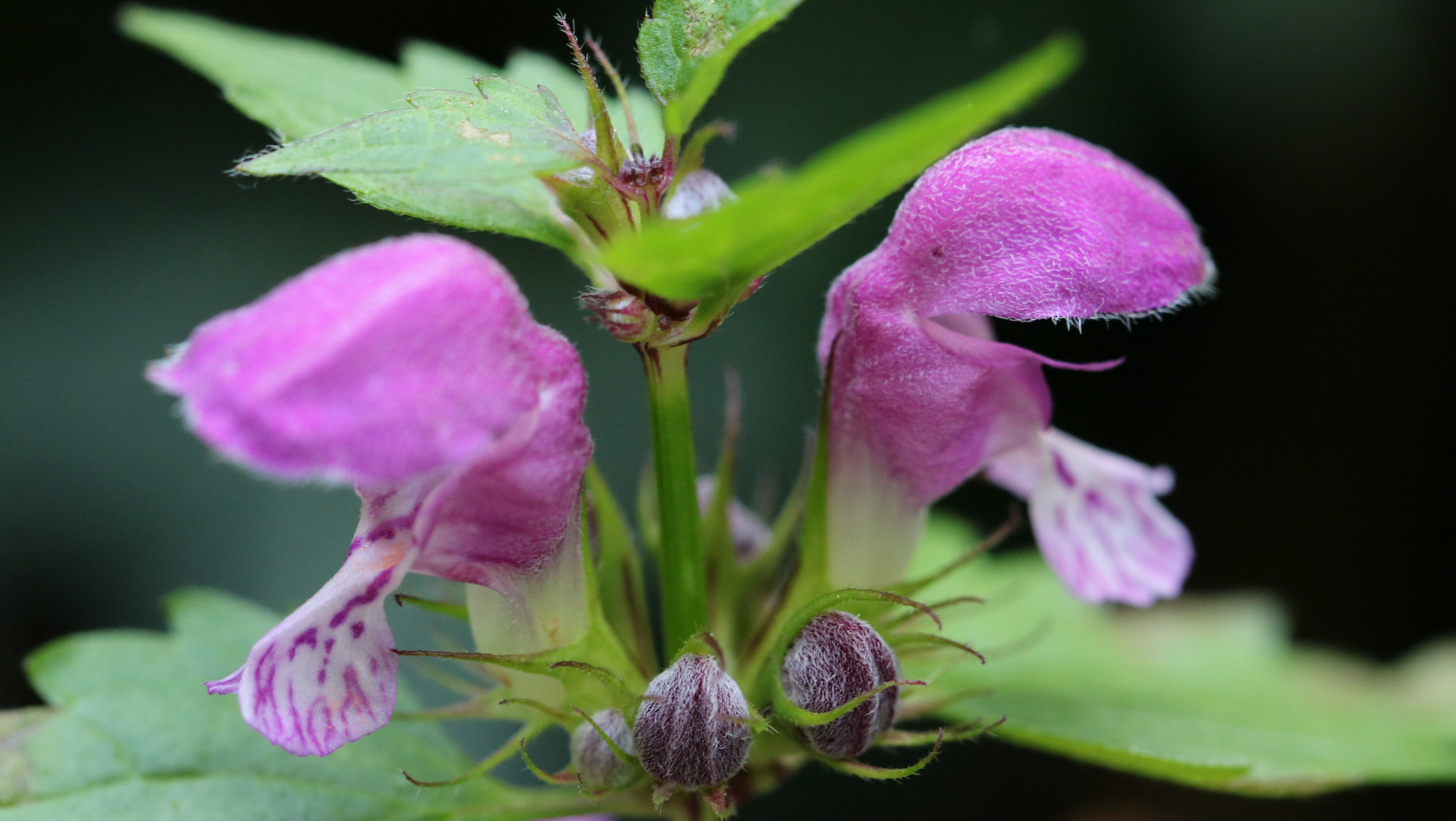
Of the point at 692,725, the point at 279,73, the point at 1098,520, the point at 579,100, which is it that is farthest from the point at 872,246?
the point at 692,725

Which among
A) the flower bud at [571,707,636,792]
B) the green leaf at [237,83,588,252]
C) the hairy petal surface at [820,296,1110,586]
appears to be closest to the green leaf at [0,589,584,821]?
the flower bud at [571,707,636,792]

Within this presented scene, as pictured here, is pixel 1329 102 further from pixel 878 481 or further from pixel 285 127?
pixel 285 127

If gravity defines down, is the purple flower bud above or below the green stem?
above

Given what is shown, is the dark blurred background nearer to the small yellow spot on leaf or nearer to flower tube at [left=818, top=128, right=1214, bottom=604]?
flower tube at [left=818, top=128, right=1214, bottom=604]

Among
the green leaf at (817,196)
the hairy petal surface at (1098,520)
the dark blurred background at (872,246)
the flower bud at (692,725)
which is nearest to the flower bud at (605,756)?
the flower bud at (692,725)

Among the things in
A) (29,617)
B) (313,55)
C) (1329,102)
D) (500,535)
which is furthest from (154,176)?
(1329,102)

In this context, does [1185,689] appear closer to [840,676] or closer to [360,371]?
[840,676]
